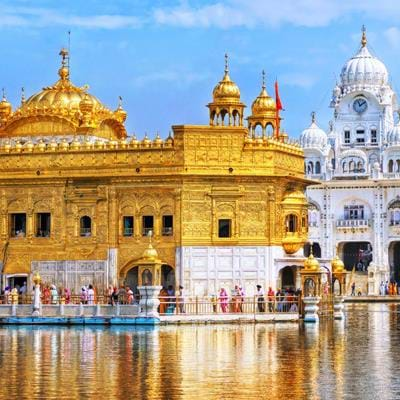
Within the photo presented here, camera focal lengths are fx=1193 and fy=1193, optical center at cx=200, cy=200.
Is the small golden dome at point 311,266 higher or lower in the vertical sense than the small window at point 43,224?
lower

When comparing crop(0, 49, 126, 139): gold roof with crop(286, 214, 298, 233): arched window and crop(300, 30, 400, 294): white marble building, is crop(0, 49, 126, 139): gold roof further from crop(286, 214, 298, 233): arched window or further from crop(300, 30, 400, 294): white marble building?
crop(300, 30, 400, 294): white marble building

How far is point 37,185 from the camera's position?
41938mm

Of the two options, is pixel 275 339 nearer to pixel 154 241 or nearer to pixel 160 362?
pixel 160 362

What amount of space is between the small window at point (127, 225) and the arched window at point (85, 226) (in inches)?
49.3

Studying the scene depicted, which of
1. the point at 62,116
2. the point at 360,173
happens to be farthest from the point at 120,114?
the point at 360,173

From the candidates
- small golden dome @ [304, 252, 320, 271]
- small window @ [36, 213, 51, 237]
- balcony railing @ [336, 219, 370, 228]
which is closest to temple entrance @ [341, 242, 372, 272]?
balcony railing @ [336, 219, 370, 228]

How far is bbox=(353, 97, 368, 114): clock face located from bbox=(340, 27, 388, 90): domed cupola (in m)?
0.96

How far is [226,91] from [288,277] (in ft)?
23.0

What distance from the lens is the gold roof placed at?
44.7 meters

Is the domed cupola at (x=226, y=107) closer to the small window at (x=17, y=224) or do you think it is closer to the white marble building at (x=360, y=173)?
the small window at (x=17, y=224)

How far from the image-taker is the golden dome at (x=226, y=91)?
41.7 m

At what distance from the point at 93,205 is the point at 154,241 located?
262 cm

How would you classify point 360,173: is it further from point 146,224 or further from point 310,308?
point 310,308

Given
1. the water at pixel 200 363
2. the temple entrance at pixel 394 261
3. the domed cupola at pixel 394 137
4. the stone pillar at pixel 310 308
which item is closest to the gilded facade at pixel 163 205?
the stone pillar at pixel 310 308
